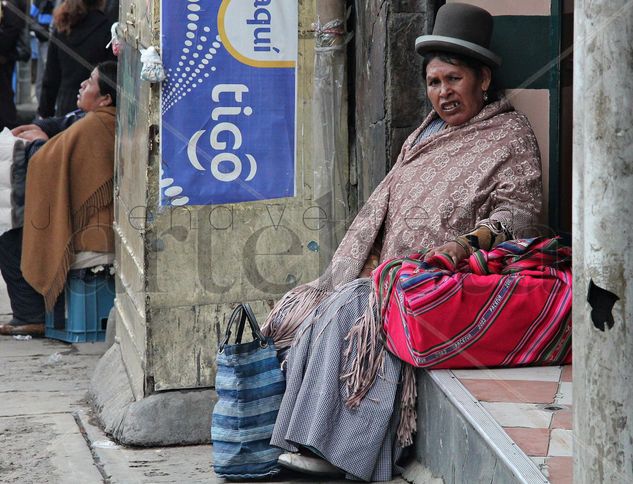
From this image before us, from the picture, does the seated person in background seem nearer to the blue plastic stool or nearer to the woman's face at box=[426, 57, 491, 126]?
the blue plastic stool

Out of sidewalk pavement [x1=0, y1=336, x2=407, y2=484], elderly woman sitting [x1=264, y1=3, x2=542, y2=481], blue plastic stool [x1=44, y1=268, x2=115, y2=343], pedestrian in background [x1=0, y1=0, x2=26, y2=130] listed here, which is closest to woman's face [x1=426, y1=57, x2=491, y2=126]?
elderly woman sitting [x1=264, y1=3, x2=542, y2=481]

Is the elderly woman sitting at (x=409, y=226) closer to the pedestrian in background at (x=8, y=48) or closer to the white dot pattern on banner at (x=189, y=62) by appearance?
the white dot pattern on banner at (x=189, y=62)

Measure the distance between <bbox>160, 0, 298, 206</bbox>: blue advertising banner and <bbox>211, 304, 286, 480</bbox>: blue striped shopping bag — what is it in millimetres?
828

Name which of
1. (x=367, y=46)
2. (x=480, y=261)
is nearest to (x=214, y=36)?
(x=367, y=46)

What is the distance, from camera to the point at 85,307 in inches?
251

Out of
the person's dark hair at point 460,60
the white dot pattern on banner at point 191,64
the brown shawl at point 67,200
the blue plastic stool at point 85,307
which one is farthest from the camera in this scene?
the blue plastic stool at point 85,307

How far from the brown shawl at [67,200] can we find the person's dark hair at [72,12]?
4.31ft

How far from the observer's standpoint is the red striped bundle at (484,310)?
3.61m

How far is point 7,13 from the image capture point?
9.27 meters

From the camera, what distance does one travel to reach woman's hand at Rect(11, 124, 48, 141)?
21.3 feet

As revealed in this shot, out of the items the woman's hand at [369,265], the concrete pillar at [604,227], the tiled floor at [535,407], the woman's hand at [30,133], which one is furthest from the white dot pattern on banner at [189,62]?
the concrete pillar at [604,227]

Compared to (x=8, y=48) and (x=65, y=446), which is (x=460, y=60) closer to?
(x=65, y=446)

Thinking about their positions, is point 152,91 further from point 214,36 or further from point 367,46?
point 367,46

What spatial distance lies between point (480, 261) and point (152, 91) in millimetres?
1507
